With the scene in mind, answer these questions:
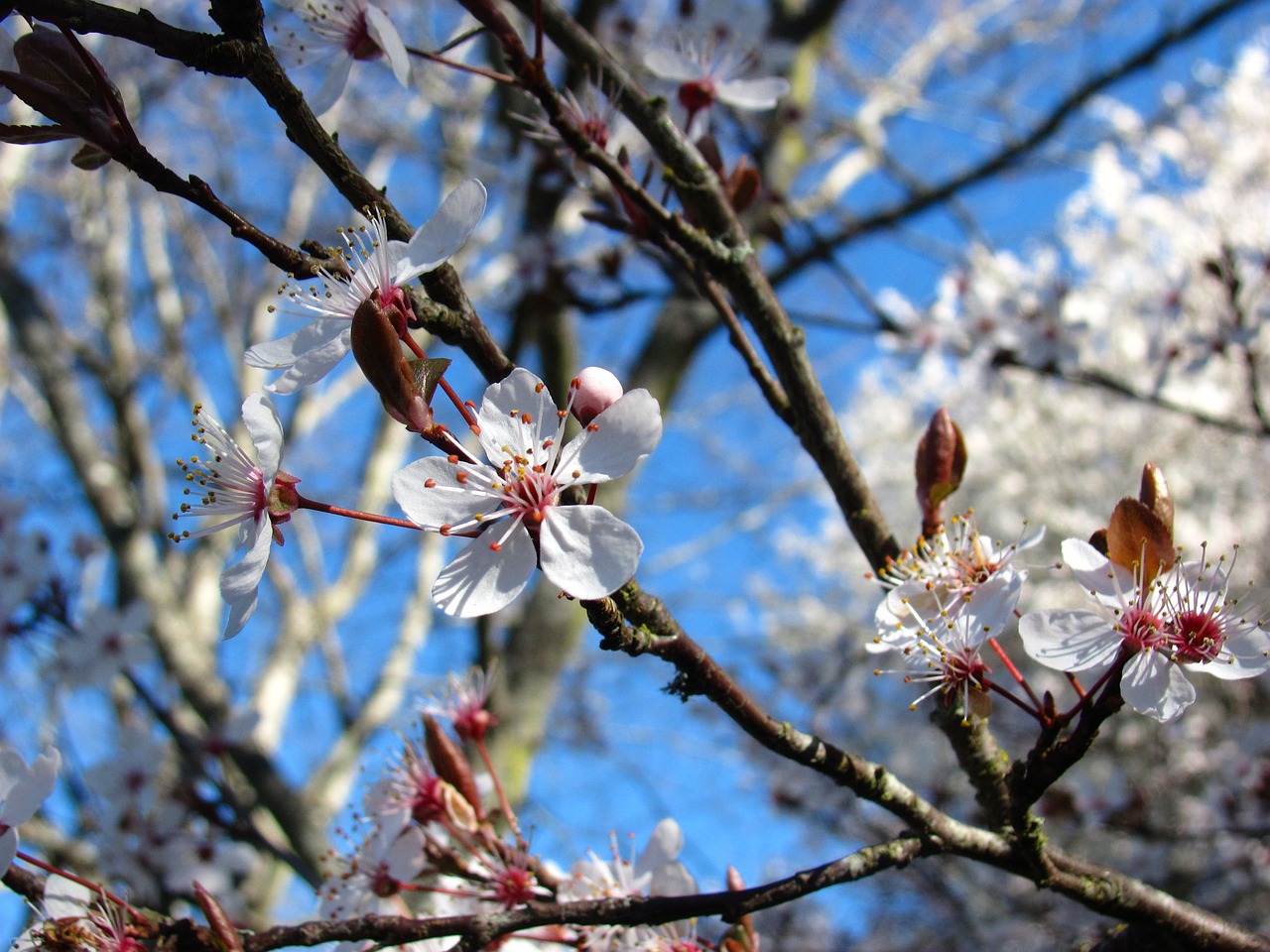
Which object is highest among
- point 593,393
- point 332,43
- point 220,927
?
point 332,43

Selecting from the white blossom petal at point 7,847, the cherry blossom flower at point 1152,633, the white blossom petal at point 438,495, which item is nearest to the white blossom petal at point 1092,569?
the cherry blossom flower at point 1152,633

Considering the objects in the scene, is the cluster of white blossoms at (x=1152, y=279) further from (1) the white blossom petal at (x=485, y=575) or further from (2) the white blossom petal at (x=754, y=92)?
(1) the white blossom petal at (x=485, y=575)

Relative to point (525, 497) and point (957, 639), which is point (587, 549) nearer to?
point (525, 497)

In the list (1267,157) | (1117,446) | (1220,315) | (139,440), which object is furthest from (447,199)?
(1267,157)

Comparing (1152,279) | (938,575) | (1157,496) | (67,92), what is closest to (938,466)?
(938,575)

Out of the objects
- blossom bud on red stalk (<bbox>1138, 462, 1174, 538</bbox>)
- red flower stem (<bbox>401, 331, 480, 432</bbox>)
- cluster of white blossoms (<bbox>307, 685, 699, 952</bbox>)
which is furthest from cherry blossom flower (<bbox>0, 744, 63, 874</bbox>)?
blossom bud on red stalk (<bbox>1138, 462, 1174, 538</bbox>)

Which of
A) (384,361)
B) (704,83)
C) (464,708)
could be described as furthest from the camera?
(704,83)

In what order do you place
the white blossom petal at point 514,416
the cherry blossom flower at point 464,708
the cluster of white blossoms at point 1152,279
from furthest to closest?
the cluster of white blossoms at point 1152,279 < the cherry blossom flower at point 464,708 < the white blossom petal at point 514,416
